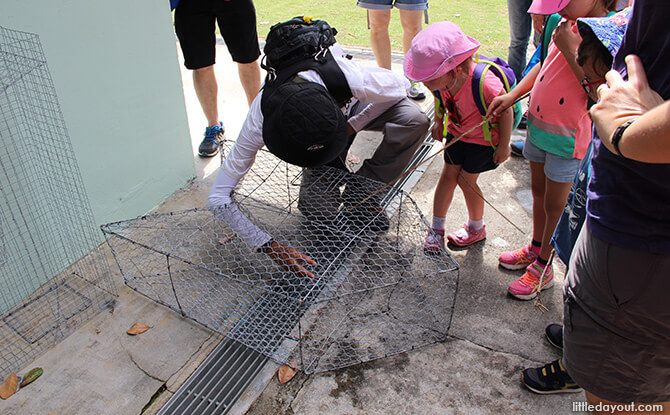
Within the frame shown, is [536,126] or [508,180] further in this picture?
[508,180]

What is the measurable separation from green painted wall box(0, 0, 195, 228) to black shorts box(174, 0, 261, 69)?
36cm

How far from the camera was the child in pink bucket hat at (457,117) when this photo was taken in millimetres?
2127

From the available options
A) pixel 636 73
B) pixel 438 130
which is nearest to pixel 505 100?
pixel 438 130

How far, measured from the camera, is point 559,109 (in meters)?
2.01

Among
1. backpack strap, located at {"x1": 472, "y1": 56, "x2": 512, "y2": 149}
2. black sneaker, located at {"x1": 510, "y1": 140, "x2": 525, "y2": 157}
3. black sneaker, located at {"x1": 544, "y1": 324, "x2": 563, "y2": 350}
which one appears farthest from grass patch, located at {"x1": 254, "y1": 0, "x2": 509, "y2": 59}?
black sneaker, located at {"x1": 544, "y1": 324, "x2": 563, "y2": 350}

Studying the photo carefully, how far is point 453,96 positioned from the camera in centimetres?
230

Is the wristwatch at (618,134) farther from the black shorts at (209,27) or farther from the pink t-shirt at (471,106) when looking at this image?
the black shorts at (209,27)

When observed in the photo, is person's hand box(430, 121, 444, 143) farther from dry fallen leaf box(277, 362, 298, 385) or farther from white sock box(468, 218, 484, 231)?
dry fallen leaf box(277, 362, 298, 385)

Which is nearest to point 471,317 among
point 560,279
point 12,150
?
point 560,279

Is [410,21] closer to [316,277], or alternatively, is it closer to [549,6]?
[549,6]

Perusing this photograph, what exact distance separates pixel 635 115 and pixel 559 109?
1.02m

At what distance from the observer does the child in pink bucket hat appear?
213 cm

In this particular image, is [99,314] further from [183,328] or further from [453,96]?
[453,96]

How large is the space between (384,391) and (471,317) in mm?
580
